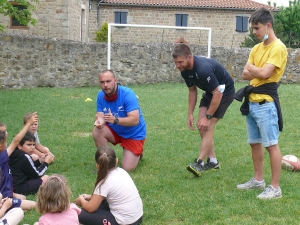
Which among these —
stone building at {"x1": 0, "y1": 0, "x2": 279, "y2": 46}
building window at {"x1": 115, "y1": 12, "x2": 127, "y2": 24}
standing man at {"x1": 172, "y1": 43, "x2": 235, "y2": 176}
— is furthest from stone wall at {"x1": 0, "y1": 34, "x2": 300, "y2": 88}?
→ building window at {"x1": 115, "y1": 12, "x2": 127, "y2": 24}

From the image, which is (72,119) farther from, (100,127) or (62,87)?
(62,87)

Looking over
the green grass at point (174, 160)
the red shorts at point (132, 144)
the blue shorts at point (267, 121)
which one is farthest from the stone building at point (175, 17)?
the blue shorts at point (267, 121)

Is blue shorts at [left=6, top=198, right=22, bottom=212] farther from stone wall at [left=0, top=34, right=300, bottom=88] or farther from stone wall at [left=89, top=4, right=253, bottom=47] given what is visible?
stone wall at [left=89, top=4, right=253, bottom=47]

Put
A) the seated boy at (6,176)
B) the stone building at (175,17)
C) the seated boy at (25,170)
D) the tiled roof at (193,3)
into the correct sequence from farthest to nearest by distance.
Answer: the tiled roof at (193,3), the stone building at (175,17), the seated boy at (25,170), the seated boy at (6,176)

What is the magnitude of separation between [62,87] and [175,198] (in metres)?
13.7

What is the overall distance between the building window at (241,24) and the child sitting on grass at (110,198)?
36.5 metres

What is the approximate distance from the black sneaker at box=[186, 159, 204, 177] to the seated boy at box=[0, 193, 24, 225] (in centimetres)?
242

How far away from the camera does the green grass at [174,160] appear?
5.27 metres

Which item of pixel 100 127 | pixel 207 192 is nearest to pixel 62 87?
pixel 100 127

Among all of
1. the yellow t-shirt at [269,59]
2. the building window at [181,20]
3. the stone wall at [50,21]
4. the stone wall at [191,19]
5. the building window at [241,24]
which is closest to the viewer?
the yellow t-shirt at [269,59]

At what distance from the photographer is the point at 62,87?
61.9 ft

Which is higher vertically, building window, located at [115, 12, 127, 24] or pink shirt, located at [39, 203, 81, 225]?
building window, located at [115, 12, 127, 24]

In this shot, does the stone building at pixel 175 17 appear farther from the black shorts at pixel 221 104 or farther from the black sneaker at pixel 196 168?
the black sneaker at pixel 196 168

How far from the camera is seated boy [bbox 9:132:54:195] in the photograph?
5879 mm
